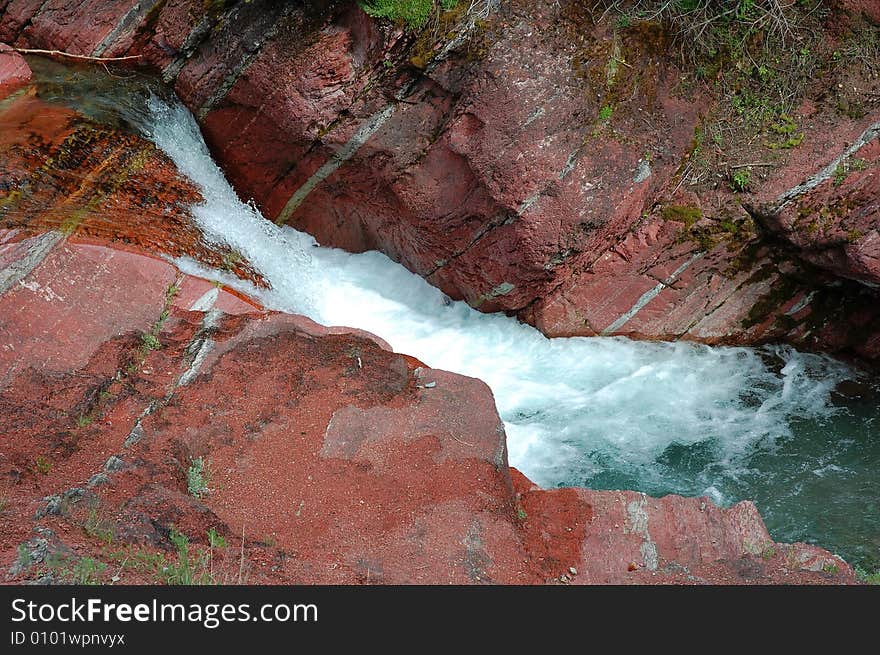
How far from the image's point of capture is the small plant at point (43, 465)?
14.4 feet

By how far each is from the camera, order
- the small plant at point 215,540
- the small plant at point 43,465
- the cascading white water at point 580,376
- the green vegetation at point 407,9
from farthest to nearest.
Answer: the cascading white water at point 580,376, the green vegetation at point 407,9, the small plant at point 43,465, the small plant at point 215,540

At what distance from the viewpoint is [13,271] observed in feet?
18.0

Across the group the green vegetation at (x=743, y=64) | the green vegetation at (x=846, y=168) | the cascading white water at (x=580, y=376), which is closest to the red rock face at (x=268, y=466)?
the cascading white water at (x=580, y=376)

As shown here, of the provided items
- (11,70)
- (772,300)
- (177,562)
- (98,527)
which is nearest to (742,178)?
(772,300)

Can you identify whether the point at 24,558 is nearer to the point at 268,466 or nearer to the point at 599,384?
the point at 268,466

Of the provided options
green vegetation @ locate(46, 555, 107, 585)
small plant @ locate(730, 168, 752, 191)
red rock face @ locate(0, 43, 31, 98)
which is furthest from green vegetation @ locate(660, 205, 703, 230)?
red rock face @ locate(0, 43, 31, 98)

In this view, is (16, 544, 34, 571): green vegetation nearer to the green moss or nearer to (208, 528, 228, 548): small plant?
(208, 528, 228, 548): small plant

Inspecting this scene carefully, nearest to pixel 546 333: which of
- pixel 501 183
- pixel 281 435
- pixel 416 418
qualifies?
pixel 501 183

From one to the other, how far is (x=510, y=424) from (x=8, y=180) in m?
4.45

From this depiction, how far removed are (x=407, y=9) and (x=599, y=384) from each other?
11.7 ft

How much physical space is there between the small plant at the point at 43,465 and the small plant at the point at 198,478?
2.44 feet

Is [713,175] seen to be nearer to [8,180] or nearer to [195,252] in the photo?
[195,252]

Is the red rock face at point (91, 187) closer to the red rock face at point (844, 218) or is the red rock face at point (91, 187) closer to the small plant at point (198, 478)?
the small plant at point (198, 478)

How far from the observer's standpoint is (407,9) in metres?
6.21
